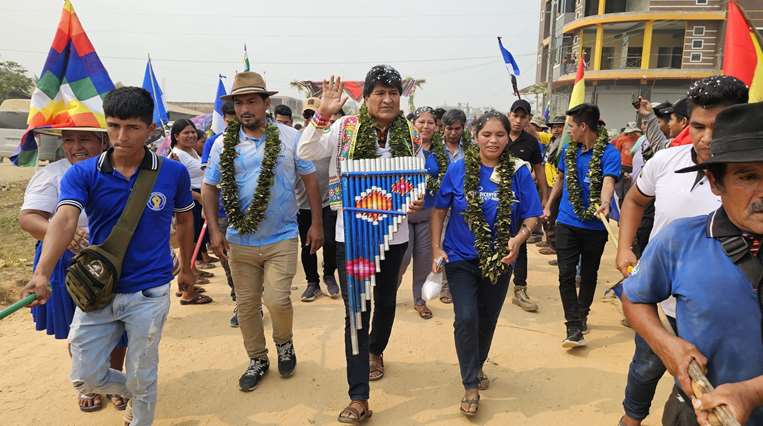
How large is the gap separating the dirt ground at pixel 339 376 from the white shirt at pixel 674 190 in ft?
4.43

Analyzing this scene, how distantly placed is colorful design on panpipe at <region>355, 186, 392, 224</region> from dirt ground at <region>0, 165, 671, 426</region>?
1.41m

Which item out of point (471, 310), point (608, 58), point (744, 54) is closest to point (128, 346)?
point (471, 310)

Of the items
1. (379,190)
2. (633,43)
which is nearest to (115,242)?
(379,190)

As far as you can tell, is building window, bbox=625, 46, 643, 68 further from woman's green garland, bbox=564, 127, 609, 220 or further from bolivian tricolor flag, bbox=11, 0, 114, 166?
bolivian tricolor flag, bbox=11, 0, 114, 166

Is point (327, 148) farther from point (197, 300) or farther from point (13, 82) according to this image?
point (13, 82)

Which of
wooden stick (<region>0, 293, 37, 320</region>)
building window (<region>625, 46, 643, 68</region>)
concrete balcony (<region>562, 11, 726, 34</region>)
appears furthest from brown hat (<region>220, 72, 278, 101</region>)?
building window (<region>625, 46, 643, 68</region>)

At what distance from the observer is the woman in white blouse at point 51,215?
2.89 metres

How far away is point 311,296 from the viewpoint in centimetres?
553

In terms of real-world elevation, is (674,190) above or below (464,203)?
above

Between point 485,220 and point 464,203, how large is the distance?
0.19 metres

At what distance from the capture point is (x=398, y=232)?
3.21 m

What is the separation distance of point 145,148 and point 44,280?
0.92 metres

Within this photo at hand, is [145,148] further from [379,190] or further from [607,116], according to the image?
[607,116]

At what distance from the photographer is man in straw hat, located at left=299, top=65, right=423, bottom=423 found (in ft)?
10.2
